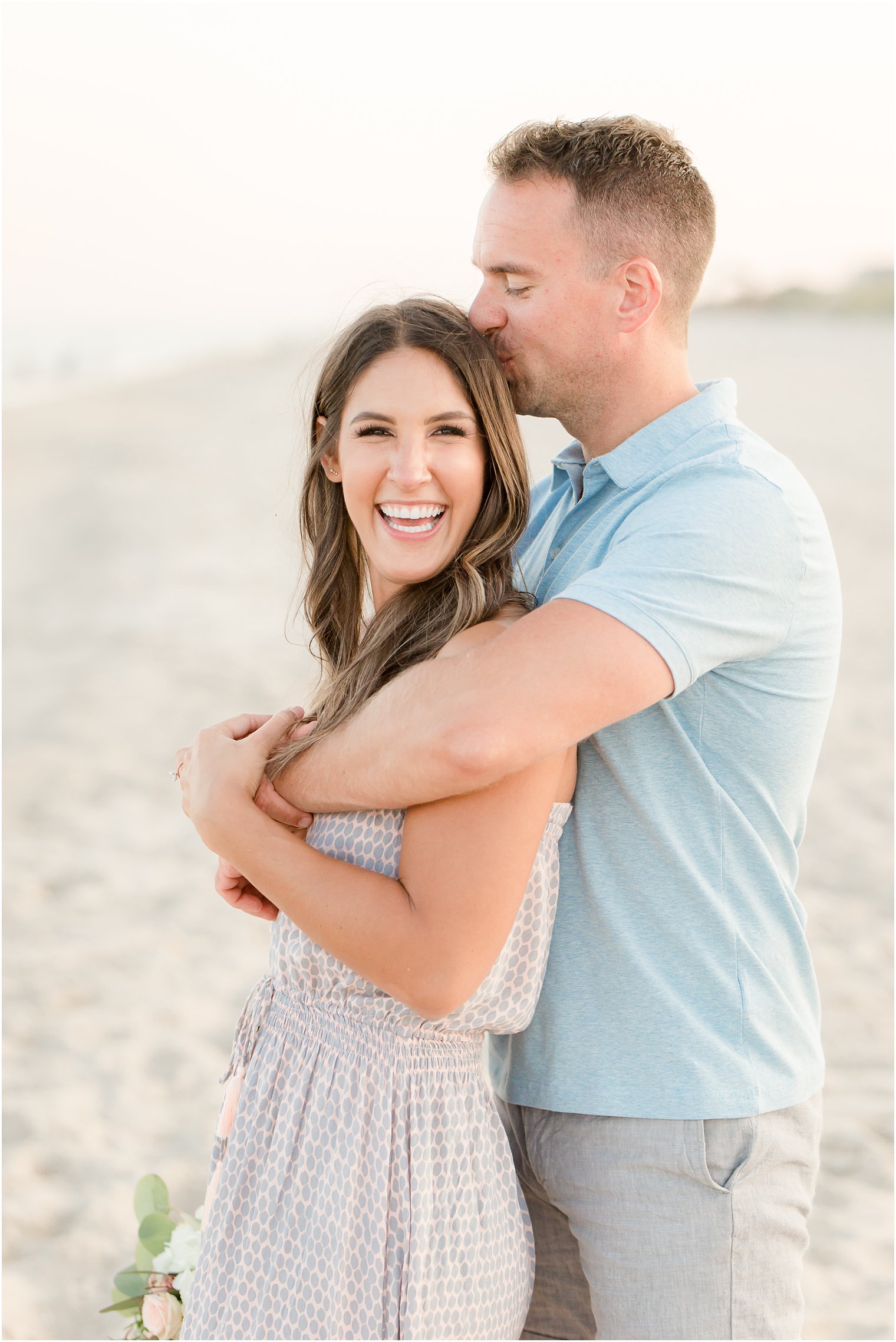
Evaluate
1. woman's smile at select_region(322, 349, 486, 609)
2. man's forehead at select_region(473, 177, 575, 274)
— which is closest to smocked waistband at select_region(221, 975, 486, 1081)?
woman's smile at select_region(322, 349, 486, 609)

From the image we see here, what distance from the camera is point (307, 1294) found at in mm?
1557

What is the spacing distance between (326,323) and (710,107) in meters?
16.5

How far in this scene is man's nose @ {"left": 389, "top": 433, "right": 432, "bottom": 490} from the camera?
1749 mm

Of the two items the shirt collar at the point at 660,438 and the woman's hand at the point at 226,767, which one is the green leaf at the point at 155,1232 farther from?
the shirt collar at the point at 660,438

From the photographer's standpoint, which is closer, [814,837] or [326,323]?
[326,323]

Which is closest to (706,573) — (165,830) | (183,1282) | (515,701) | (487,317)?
(515,701)

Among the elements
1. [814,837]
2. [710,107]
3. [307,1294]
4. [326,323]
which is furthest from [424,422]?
[710,107]

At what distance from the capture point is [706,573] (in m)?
1.51

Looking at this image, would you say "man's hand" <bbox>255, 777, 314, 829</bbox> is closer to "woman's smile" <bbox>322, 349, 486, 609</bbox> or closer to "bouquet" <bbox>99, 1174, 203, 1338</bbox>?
"woman's smile" <bbox>322, 349, 486, 609</bbox>

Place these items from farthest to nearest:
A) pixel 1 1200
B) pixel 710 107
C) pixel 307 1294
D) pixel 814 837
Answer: pixel 710 107 → pixel 814 837 → pixel 1 1200 → pixel 307 1294

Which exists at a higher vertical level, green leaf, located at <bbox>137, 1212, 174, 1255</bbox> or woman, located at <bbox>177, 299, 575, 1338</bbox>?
woman, located at <bbox>177, 299, 575, 1338</bbox>

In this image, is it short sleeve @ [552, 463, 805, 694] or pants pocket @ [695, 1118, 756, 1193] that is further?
pants pocket @ [695, 1118, 756, 1193]

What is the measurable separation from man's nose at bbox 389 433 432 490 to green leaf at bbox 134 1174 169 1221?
156 cm

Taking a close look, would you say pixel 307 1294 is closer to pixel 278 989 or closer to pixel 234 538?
pixel 278 989
